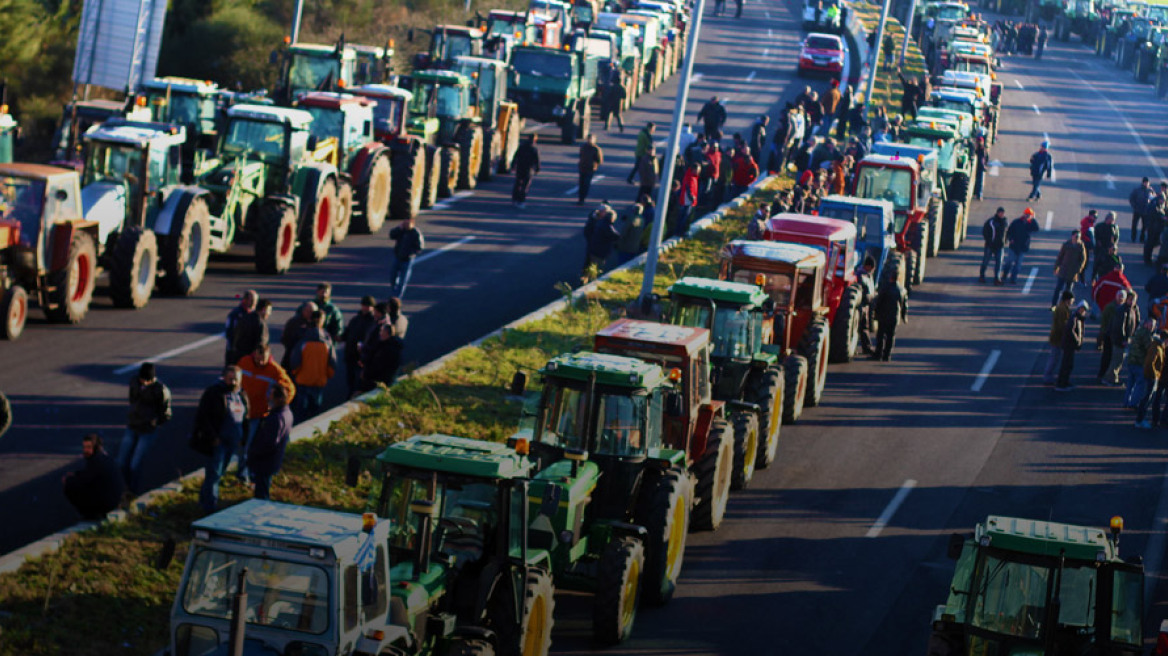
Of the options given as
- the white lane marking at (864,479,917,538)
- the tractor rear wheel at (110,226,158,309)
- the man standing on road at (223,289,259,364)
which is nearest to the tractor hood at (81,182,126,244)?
the tractor rear wheel at (110,226,158,309)

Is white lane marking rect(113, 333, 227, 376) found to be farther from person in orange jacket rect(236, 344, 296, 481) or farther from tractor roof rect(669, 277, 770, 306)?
tractor roof rect(669, 277, 770, 306)

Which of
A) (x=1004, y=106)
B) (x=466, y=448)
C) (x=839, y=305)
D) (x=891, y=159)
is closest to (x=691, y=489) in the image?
(x=466, y=448)

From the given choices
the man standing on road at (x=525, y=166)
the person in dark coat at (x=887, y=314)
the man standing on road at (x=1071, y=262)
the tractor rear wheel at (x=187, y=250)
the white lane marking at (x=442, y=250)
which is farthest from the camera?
the man standing on road at (x=525, y=166)

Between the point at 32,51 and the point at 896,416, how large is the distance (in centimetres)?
2518

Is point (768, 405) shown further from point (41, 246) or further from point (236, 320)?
point (41, 246)

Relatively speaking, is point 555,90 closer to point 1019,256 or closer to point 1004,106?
point 1019,256

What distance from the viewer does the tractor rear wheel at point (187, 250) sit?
23688 millimetres

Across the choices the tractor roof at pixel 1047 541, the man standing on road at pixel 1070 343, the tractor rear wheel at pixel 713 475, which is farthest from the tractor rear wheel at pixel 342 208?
the tractor roof at pixel 1047 541

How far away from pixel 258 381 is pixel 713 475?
4538mm

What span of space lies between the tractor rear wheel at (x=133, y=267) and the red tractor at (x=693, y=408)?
8789 millimetres

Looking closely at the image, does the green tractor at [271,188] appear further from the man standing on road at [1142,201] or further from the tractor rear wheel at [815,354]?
the man standing on road at [1142,201]

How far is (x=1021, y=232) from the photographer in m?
31.2

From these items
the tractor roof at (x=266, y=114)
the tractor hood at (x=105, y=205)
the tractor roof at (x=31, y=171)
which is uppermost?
the tractor roof at (x=266, y=114)

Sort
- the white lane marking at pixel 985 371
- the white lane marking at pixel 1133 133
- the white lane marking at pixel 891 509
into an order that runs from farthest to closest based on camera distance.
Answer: the white lane marking at pixel 1133 133 < the white lane marking at pixel 985 371 < the white lane marking at pixel 891 509
